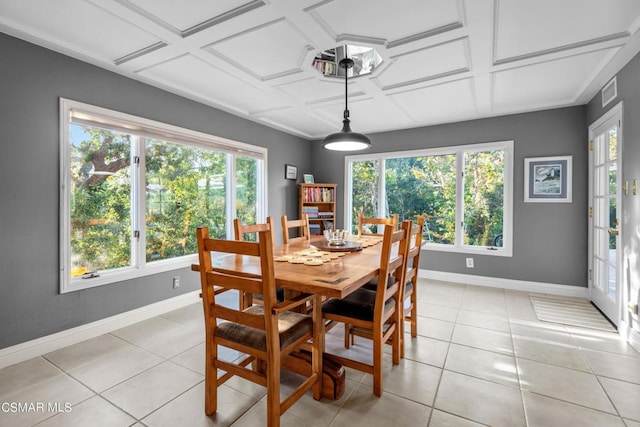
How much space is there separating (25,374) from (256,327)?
188cm

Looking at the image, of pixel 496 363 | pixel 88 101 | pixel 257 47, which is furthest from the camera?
pixel 88 101

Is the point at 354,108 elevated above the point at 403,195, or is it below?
above

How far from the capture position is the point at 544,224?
3746 millimetres

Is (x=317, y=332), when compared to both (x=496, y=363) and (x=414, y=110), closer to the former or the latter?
(x=496, y=363)

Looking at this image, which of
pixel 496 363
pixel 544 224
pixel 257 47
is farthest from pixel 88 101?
pixel 544 224

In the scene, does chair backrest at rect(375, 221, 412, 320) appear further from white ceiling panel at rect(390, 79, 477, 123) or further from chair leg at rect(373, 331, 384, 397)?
white ceiling panel at rect(390, 79, 477, 123)

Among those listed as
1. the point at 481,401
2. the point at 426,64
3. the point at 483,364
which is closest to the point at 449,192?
the point at 426,64

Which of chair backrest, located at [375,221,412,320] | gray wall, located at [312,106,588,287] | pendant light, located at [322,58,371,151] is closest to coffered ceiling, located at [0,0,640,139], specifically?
pendant light, located at [322,58,371,151]

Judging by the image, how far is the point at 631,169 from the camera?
2.46m

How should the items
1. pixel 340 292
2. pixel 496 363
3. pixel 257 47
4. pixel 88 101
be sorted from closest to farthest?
1. pixel 340 292
2. pixel 496 363
3. pixel 257 47
4. pixel 88 101

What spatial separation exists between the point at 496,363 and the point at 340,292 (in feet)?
5.26

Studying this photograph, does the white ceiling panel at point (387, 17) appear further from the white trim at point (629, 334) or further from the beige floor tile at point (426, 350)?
the white trim at point (629, 334)

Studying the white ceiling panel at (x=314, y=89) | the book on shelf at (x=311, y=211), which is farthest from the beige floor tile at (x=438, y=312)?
the white ceiling panel at (x=314, y=89)

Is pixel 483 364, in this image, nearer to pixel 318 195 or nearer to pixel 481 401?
pixel 481 401
